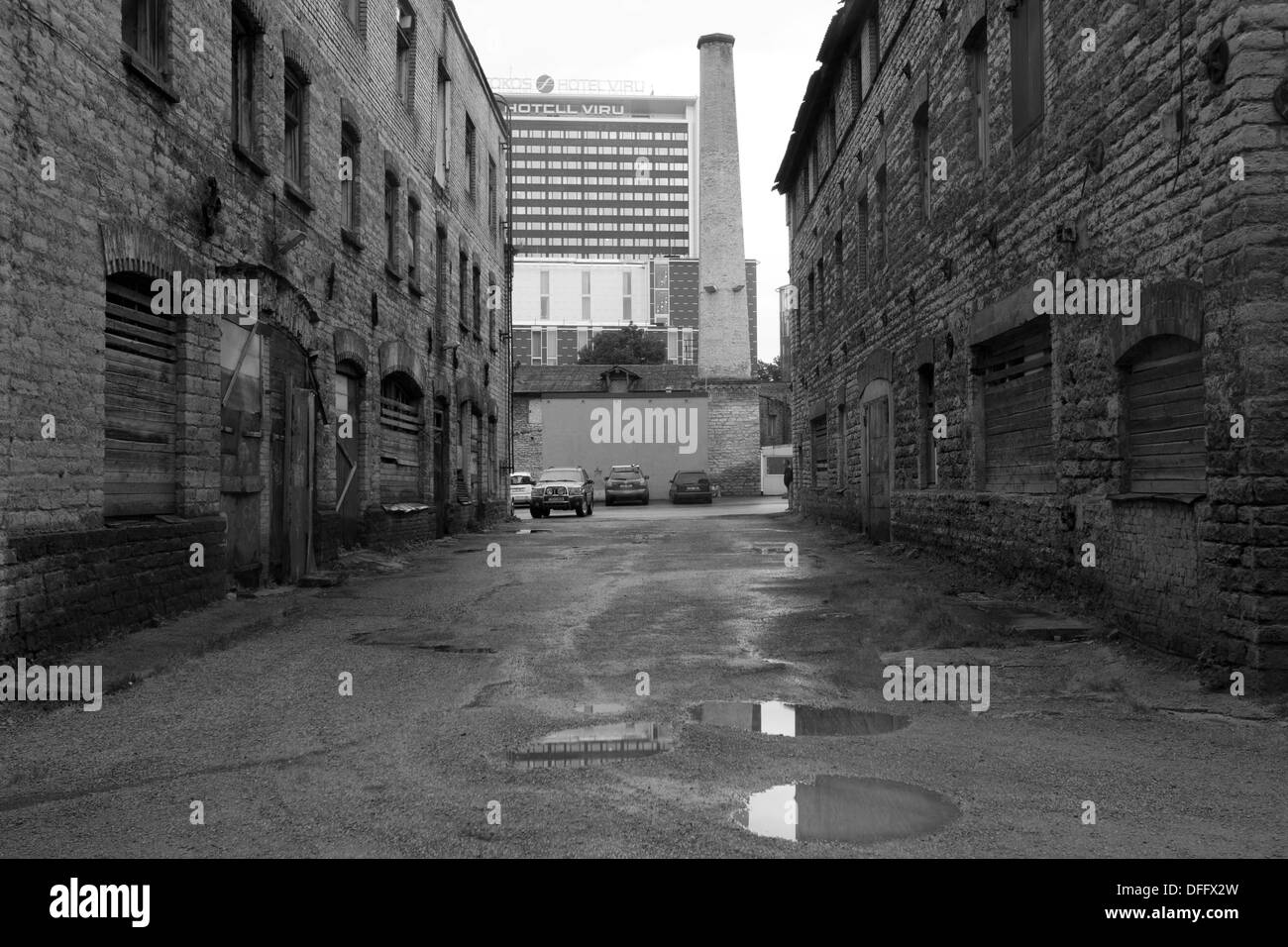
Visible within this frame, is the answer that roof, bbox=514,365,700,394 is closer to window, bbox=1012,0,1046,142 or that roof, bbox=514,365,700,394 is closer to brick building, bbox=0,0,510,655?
brick building, bbox=0,0,510,655

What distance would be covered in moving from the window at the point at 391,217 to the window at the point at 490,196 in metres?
8.71

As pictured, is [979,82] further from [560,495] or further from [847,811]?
[560,495]

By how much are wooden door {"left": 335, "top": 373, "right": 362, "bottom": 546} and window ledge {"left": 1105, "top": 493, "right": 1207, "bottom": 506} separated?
397 inches

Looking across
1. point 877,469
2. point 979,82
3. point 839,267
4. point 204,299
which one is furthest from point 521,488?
point 204,299

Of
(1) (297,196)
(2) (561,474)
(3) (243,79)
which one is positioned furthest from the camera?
(2) (561,474)

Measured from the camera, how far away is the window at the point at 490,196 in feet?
87.8

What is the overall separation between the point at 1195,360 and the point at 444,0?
18.4 metres

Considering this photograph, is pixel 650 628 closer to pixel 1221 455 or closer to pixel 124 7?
pixel 1221 455

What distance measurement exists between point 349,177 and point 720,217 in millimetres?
35899

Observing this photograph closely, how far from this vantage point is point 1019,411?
11141 millimetres

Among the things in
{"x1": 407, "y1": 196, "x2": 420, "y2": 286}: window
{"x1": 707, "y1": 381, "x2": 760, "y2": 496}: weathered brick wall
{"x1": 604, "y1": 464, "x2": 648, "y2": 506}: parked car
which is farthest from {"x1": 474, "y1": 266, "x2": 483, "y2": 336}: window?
{"x1": 707, "y1": 381, "x2": 760, "y2": 496}: weathered brick wall

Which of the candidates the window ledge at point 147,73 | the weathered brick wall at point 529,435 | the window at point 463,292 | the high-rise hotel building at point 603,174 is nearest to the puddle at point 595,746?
the window ledge at point 147,73

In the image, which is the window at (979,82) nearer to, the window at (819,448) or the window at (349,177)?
the window at (349,177)

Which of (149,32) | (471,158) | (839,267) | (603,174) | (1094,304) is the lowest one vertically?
(1094,304)
